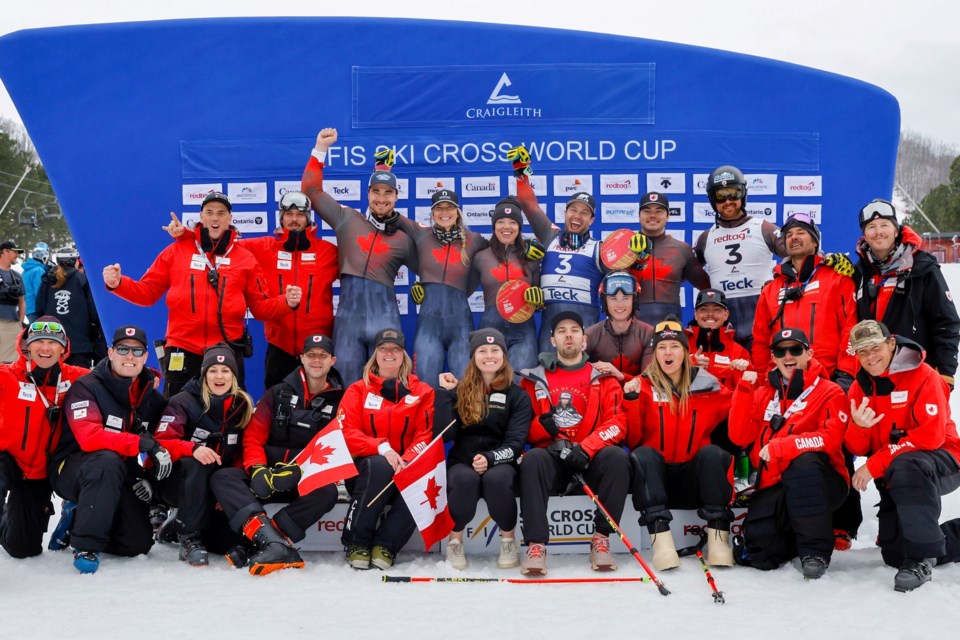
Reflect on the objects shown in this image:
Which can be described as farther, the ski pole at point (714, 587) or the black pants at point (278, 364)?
the black pants at point (278, 364)

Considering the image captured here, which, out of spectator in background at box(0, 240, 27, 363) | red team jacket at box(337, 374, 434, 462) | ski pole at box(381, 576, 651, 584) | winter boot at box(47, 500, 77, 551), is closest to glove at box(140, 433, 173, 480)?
winter boot at box(47, 500, 77, 551)

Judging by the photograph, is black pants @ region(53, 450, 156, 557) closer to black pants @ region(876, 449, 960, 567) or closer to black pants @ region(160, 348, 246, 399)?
black pants @ region(160, 348, 246, 399)

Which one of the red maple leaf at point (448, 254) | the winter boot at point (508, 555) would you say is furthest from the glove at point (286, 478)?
the red maple leaf at point (448, 254)

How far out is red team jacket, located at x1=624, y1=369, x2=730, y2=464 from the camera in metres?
4.59

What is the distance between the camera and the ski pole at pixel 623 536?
12.5 ft

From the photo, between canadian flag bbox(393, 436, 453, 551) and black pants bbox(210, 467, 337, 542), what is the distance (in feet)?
1.41

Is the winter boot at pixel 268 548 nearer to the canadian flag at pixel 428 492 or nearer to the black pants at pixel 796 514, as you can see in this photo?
the canadian flag at pixel 428 492

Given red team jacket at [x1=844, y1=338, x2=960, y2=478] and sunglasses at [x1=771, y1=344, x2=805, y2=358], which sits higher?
sunglasses at [x1=771, y1=344, x2=805, y2=358]

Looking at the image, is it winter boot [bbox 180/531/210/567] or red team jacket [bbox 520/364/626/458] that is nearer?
winter boot [bbox 180/531/210/567]

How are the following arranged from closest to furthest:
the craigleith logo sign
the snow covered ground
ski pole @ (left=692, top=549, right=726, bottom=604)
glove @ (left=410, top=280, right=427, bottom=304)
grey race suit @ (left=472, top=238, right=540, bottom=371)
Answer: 1. the snow covered ground
2. ski pole @ (left=692, top=549, right=726, bottom=604)
3. grey race suit @ (left=472, top=238, right=540, bottom=371)
4. glove @ (left=410, top=280, right=427, bottom=304)
5. the craigleith logo sign

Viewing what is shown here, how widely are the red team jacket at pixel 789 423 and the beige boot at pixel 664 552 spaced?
0.59 m

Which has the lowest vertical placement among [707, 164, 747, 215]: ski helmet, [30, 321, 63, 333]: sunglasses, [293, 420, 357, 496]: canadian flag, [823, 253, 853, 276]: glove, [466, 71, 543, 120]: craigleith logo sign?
[293, 420, 357, 496]: canadian flag

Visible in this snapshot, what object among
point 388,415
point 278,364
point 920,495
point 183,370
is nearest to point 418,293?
point 278,364

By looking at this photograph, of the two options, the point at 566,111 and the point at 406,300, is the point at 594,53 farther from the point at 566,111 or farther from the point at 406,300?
the point at 406,300
